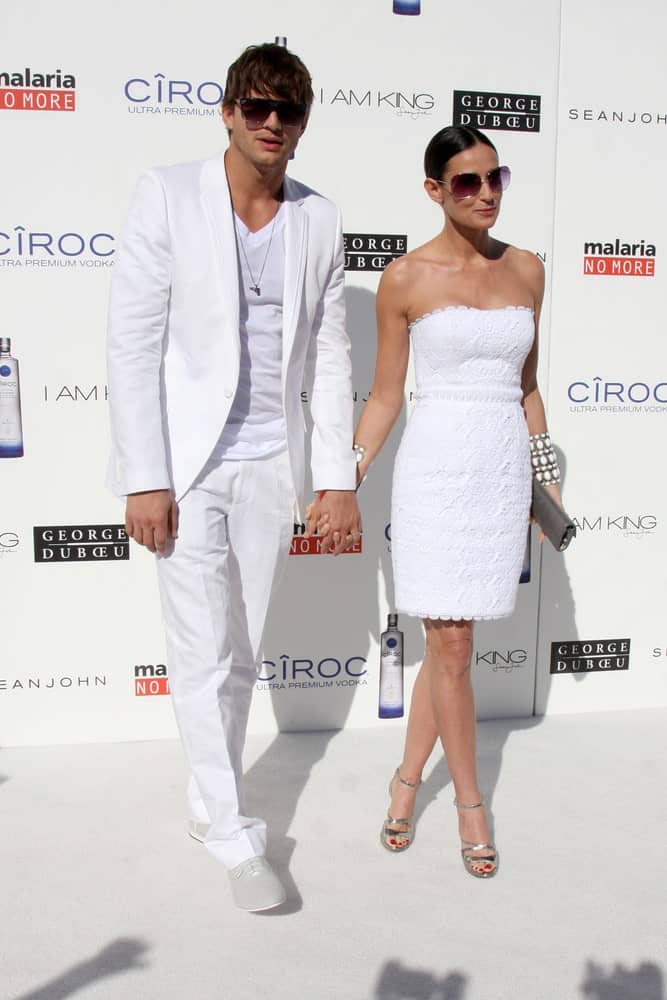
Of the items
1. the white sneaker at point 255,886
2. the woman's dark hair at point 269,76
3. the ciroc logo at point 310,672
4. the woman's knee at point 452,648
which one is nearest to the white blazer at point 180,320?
the woman's dark hair at point 269,76

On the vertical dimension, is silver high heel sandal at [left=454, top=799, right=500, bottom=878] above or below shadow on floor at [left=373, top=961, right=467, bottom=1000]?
above

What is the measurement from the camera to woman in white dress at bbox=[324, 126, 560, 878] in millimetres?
2693

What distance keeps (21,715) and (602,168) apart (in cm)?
319

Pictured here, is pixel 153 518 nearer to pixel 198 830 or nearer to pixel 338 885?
pixel 198 830

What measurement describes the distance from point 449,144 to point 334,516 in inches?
42.6

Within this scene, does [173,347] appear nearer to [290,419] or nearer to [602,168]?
[290,419]

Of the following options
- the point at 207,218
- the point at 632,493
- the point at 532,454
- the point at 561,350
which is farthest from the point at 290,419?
the point at 632,493

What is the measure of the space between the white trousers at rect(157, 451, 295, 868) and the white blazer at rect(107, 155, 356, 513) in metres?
0.12

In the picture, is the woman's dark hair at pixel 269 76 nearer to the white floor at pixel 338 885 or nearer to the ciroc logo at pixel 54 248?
the ciroc logo at pixel 54 248

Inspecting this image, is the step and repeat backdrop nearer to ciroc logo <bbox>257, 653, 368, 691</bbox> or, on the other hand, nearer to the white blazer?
ciroc logo <bbox>257, 653, 368, 691</bbox>

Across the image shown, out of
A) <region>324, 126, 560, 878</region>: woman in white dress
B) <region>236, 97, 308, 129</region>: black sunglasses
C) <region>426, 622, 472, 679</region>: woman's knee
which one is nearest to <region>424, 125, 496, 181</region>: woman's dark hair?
<region>324, 126, 560, 878</region>: woman in white dress

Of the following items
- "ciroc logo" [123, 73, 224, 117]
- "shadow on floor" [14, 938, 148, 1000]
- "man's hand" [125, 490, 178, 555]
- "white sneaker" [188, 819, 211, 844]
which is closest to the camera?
"shadow on floor" [14, 938, 148, 1000]

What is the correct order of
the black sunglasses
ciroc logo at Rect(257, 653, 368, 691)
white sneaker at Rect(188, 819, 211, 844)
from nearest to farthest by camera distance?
the black sunglasses < white sneaker at Rect(188, 819, 211, 844) < ciroc logo at Rect(257, 653, 368, 691)

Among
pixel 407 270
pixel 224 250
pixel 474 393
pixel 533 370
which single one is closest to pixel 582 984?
pixel 474 393
